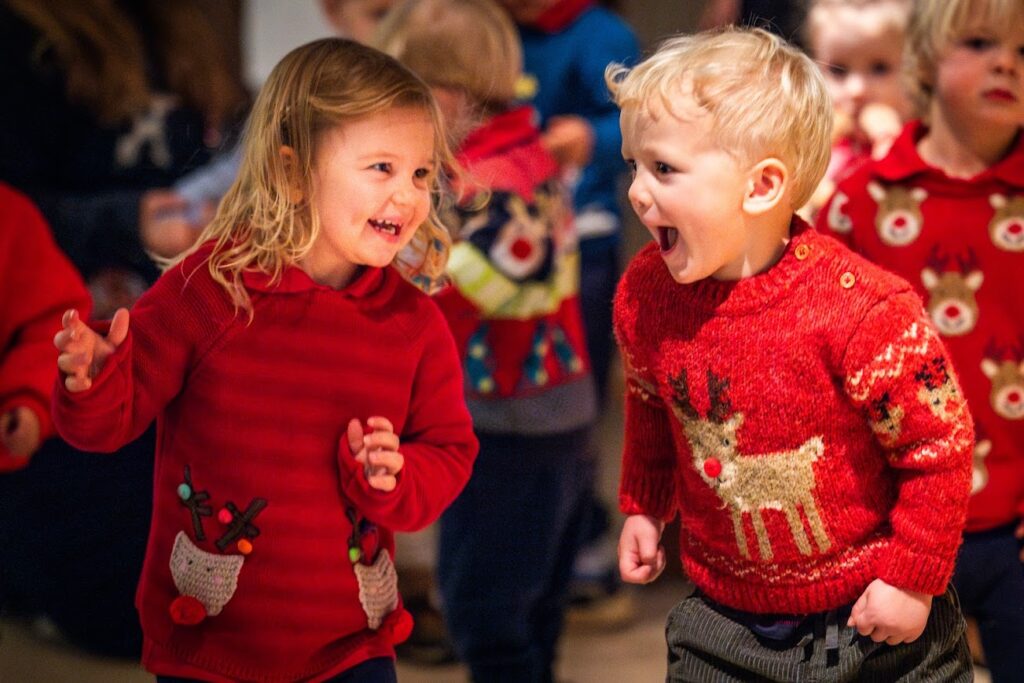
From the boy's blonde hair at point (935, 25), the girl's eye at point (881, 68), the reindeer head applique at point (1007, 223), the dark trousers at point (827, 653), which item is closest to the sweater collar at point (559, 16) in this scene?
the girl's eye at point (881, 68)

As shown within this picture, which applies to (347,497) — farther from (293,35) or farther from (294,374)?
(293,35)

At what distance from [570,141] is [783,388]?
1.12 meters

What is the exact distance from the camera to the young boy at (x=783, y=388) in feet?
4.60

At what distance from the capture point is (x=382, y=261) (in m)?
1.51

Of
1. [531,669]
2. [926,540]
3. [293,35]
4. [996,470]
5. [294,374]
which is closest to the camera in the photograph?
[926,540]

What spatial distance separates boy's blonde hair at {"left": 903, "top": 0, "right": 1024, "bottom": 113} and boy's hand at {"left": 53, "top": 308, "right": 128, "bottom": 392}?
1.13 m

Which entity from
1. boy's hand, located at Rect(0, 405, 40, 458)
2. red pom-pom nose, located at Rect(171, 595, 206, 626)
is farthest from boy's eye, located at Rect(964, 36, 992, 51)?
boy's hand, located at Rect(0, 405, 40, 458)

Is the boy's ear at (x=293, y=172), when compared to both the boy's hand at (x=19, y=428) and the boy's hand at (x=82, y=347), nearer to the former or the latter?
the boy's hand at (x=82, y=347)

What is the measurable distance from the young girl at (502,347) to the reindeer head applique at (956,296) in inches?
24.3

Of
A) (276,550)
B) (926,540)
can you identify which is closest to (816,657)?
(926,540)

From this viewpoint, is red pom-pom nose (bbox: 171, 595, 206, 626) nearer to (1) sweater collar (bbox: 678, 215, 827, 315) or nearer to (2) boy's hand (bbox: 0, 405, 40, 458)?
(2) boy's hand (bbox: 0, 405, 40, 458)

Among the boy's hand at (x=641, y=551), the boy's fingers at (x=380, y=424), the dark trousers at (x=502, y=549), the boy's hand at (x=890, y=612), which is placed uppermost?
the boy's fingers at (x=380, y=424)

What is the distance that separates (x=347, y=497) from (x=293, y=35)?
187 centimetres

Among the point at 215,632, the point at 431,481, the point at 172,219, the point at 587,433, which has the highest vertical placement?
the point at 431,481
